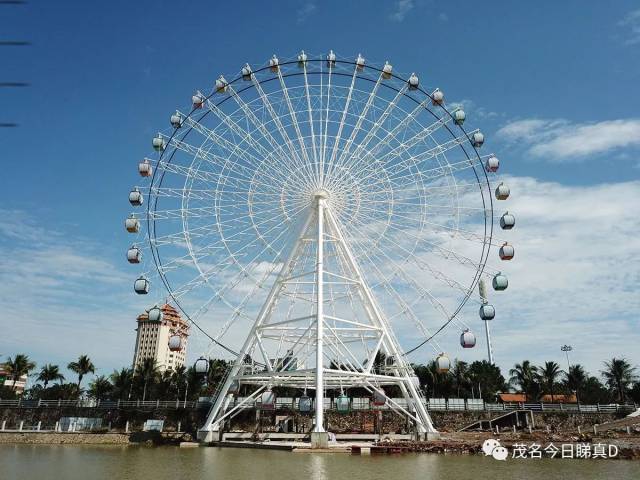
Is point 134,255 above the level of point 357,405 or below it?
above

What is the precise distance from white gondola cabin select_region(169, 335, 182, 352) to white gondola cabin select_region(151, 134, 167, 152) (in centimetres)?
1261

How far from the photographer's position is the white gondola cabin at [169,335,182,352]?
118 feet

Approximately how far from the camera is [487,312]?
34438mm

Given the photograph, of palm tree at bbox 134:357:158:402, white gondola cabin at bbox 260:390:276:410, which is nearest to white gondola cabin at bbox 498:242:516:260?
white gondola cabin at bbox 260:390:276:410

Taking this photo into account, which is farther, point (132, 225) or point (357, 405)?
point (357, 405)

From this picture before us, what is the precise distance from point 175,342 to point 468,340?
62.2ft

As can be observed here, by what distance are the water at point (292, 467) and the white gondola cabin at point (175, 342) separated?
7534 mm

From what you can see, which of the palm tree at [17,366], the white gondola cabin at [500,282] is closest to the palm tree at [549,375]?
the white gondola cabin at [500,282]

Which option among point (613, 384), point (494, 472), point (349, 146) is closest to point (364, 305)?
point (349, 146)

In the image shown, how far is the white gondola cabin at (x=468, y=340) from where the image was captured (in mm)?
34312

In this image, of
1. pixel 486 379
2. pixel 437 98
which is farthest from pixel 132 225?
pixel 486 379

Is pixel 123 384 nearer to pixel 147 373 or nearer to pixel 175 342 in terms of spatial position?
pixel 147 373

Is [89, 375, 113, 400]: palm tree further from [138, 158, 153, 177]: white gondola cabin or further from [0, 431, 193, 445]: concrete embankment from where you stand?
[138, 158, 153, 177]: white gondola cabin

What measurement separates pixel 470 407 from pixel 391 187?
26223 millimetres
